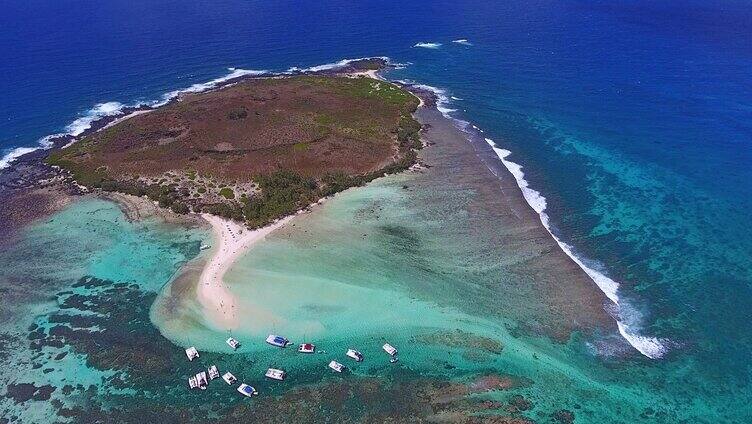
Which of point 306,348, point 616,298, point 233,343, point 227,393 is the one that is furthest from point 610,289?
point 227,393

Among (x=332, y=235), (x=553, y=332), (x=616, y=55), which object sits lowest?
(x=553, y=332)

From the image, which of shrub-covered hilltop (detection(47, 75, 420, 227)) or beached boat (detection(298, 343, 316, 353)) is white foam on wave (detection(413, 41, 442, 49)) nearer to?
shrub-covered hilltop (detection(47, 75, 420, 227))

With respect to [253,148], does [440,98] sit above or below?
above

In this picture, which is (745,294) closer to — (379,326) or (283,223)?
(379,326)

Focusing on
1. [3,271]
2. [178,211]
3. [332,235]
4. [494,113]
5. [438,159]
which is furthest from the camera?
[494,113]

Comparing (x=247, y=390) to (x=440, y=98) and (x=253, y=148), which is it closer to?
(x=253, y=148)

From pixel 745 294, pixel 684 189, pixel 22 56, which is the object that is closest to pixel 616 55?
pixel 684 189
